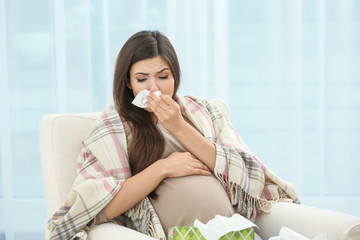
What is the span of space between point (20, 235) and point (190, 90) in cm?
135

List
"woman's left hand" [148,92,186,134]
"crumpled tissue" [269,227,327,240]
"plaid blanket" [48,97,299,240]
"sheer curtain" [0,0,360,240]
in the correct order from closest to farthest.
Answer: "crumpled tissue" [269,227,327,240] < "plaid blanket" [48,97,299,240] < "woman's left hand" [148,92,186,134] < "sheer curtain" [0,0,360,240]

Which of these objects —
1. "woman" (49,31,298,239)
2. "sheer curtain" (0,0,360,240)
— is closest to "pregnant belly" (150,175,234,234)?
"woman" (49,31,298,239)

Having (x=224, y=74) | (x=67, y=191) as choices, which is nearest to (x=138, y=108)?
(x=67, y=191)

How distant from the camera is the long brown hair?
1766 millimetres

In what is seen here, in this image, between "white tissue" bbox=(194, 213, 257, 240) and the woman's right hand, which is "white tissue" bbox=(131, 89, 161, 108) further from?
"white tissue" bbox=(194, 213, 257, 240)

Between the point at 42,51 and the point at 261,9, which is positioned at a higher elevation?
the point at 261,9

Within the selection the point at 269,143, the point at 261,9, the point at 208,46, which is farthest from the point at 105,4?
the point at 269,143

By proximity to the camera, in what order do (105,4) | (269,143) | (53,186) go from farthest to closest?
1. (269,143)
2. (105,4)
3. (53,186)

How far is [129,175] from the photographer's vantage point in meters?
1.73

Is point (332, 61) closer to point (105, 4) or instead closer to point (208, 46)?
point (208, 46)

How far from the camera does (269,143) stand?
3.26m

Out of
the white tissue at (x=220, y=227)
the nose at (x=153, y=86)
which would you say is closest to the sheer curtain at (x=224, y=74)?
the nose at (x=153, y=86)

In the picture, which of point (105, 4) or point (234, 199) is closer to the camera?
point (234, 199)

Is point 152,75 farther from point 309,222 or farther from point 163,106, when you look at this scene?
point 309,222
